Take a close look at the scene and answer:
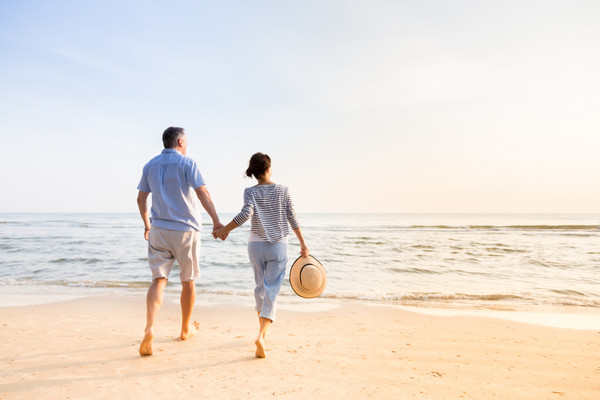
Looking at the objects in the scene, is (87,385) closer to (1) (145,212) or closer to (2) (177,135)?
(1) (145,212)

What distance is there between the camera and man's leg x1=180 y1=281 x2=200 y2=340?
3.25 metres

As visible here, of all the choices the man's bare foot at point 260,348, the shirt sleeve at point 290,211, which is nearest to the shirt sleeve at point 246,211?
the shirt sleeve at point 290,211

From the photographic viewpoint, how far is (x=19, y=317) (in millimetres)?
4324

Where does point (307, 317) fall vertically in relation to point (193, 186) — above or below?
below

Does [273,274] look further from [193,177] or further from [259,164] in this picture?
[193,177]

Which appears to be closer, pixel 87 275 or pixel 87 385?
pixel 87 385

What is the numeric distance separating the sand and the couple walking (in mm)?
386

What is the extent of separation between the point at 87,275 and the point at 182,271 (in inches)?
253

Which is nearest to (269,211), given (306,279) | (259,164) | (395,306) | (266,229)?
(266,229)

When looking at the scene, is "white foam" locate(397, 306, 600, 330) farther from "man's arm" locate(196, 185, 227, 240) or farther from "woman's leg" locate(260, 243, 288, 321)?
"man's arm" locate(196, 185, 227, 240)

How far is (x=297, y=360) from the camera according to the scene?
2971mm

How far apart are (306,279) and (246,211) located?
1008 millimetres

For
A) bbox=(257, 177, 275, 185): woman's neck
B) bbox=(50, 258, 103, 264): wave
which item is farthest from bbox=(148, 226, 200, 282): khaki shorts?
bbox=(50, 258, 103, 264): wave

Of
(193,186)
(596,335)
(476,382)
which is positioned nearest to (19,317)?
(193,186)
